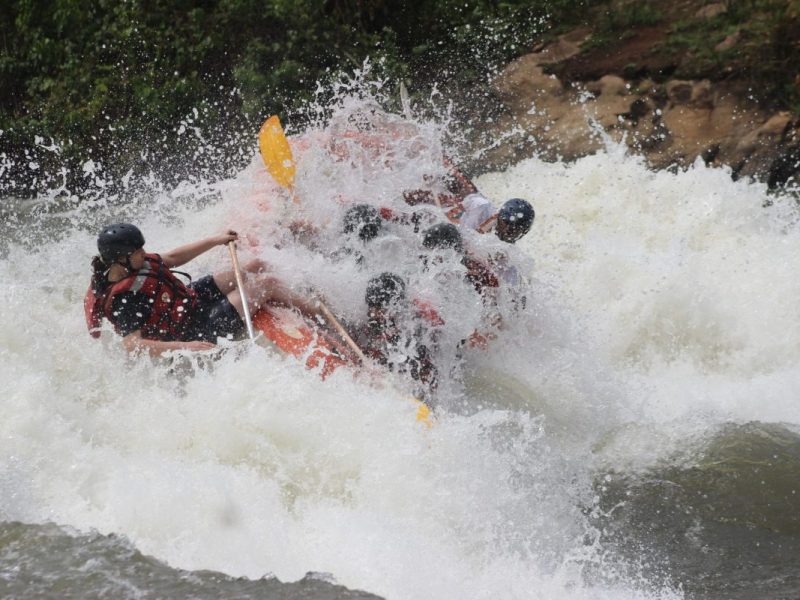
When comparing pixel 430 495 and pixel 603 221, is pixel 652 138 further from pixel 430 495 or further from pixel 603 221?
pixel 430 495

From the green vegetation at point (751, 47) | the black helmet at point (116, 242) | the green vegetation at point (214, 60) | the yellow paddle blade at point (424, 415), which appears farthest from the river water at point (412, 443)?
the green vegetation at point (214, 60)

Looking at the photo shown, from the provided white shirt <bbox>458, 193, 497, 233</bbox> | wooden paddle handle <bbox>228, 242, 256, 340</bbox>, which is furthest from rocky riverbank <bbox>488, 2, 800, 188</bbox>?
wooden paddle handle <bbox>228, 242, 256, 340</bbox>

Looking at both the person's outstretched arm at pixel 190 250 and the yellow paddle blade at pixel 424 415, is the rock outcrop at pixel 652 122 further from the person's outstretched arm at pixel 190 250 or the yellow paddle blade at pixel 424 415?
the yellow paddle blade at pixel 424 415

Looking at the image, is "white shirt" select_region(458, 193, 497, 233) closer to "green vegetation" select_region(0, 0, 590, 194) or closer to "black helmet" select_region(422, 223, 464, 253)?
"black helmet" select_region(422, 223, 464, 253)

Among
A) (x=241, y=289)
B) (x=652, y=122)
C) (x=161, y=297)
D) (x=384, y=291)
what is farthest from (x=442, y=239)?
(x=652, y=122)

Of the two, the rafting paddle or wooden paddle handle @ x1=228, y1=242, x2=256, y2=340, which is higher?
the rafting paddle

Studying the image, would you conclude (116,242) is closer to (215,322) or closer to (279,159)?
(215,322)

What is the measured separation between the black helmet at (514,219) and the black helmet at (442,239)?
349 mm

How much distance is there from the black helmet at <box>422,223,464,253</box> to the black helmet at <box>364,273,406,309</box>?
20.9 inches

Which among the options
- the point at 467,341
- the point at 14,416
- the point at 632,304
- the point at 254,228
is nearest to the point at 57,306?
the point at 254,228

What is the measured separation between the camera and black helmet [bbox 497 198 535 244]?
5629 millimetres

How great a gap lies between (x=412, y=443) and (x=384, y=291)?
110cm

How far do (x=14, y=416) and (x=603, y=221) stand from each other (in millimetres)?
5159

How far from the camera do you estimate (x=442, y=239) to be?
216 inches
